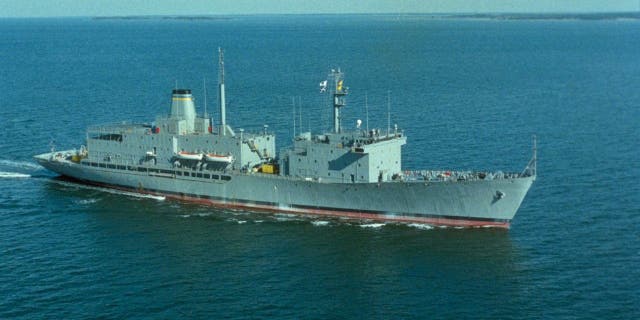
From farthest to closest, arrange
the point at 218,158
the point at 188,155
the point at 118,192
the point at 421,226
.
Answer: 1. the point at 118,192
2. the point at 188,155
3. the point at 218,158
4. the point at 421,226

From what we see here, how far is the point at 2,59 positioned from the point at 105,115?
311 ft

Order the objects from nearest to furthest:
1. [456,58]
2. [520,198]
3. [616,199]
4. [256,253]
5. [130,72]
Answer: [256,253], [520,198], [616,199], [130,72], [456,58]

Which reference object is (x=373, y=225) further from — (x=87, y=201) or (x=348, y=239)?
(x=87, y=201)

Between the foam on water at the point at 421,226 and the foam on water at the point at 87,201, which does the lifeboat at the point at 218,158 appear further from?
the foam on water at the point at 421,226

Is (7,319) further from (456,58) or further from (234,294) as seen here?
(456,58)

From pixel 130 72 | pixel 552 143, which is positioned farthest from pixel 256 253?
pixel 130 72

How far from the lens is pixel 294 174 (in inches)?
2181

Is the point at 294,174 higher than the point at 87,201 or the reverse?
higher

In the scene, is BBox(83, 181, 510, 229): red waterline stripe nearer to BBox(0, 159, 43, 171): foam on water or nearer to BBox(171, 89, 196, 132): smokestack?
BBox(171, 89, 196, 132): smokestack

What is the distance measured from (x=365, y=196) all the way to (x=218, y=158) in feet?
40.3

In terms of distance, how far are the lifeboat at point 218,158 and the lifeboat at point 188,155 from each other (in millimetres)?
651

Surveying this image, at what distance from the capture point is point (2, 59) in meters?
170

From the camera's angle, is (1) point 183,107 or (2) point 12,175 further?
(2) point 12,175

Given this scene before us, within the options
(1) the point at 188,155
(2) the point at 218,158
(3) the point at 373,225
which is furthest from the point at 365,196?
(1) the point at 188,155
